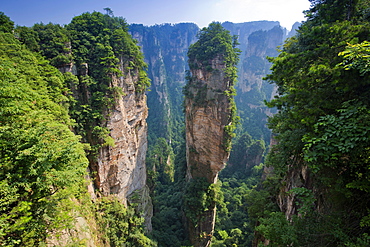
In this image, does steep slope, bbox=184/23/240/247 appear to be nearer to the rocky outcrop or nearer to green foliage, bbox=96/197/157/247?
the rocky outcrop

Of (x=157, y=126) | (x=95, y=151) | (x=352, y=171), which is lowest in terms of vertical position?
(x=157, y=126)

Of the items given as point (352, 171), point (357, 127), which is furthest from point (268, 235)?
point (357, 127)

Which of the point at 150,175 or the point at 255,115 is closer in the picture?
the point at 150,175

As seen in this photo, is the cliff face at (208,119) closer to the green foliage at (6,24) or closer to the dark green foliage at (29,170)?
the dark green foliage at (29,170)

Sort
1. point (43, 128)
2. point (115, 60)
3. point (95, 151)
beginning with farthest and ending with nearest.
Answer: point (115, 60)
point (95, 151)
point (43, 128)

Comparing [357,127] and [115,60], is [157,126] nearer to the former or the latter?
[115,60]

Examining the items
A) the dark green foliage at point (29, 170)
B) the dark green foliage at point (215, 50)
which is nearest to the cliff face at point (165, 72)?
the dark green foliage at point (215, 50)

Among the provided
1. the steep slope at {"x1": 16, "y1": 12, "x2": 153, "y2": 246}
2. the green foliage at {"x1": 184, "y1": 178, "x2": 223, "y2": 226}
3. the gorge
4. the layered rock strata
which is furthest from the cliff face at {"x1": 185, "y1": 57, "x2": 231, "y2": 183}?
the steep slope at {"x1": 16, "y1": 12, "x2": 153, "y2": 246}

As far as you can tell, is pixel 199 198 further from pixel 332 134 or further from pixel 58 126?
pixel 332 134
